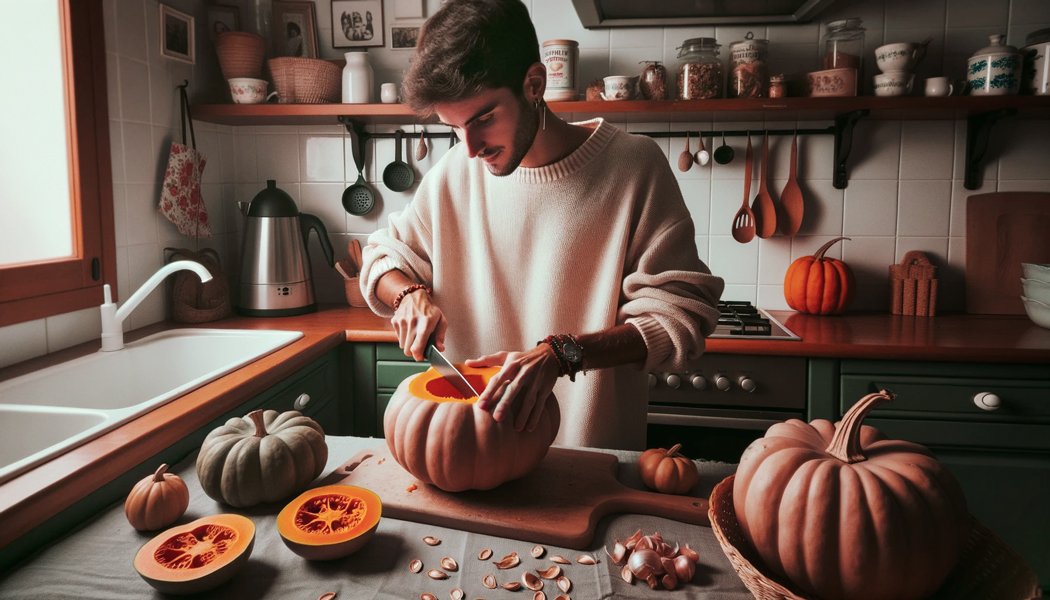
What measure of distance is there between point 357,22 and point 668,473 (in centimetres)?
220

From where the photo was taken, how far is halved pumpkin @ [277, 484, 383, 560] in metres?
0.81

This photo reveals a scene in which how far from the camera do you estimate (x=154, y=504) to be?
89 centimetres

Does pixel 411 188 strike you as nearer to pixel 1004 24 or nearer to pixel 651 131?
pixel 651 131

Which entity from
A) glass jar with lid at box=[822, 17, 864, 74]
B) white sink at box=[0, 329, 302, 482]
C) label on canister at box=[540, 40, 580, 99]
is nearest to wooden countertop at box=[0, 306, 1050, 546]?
white sink at box=[0, 329, 302, 482]

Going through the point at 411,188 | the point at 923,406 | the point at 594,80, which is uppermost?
the point at 594,80

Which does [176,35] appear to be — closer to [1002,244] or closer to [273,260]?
[273,260]

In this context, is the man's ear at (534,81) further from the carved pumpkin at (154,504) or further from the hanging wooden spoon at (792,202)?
the hanging wooden spoon at (792,202)

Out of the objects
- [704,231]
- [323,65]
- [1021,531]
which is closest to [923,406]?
[1021,531]

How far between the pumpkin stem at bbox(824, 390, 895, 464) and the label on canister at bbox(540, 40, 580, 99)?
174 cm

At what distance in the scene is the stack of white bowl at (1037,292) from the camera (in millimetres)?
2070

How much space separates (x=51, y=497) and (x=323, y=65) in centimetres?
185

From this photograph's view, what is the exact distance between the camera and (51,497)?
0.92 m

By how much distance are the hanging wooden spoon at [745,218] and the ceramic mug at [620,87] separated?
510 millimetres

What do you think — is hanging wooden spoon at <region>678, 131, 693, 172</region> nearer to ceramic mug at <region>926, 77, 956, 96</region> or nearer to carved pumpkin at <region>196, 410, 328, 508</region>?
ceramic mug at <region>926, 77, 956, 96</region>
